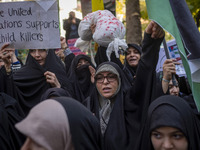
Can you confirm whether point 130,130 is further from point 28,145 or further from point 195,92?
point 28,145

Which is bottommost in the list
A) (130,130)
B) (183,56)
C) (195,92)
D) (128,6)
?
(130,130)

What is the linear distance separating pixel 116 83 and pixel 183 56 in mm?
1135

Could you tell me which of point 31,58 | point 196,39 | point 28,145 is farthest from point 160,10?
point 31,58

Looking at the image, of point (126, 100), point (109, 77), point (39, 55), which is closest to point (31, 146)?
point (126, 100)

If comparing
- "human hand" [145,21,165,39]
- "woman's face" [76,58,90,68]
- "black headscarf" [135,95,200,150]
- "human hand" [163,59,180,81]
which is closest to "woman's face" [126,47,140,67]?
"woman's face" [76,58,90,68]

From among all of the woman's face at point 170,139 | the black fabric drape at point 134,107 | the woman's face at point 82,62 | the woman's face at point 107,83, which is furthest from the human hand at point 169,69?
the woman's face at point 82,62

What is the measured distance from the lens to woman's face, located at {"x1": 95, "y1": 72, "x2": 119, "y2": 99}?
10.5ft

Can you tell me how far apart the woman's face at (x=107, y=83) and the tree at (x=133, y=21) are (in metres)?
3.84

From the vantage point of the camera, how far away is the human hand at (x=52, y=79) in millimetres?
3887

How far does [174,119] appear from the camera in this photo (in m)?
2.25

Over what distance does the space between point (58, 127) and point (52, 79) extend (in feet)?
7.68

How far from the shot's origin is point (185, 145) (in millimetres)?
2234

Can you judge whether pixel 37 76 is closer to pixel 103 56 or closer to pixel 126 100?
pixel 103 56

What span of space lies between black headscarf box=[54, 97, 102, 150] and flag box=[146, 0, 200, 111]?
31.2 inches
